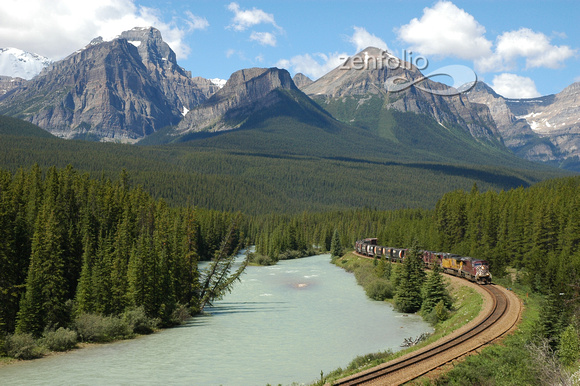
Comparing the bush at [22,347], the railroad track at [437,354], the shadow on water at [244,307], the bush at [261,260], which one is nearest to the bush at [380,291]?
the shadow on water at [244,307]

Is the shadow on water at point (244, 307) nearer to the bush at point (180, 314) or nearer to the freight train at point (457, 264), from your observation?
the bush at point (180, 314)

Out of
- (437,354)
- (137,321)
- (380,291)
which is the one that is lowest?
(137,321)

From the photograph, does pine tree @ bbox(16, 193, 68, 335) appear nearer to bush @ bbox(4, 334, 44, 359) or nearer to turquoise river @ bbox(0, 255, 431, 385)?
bush @ bbox(4, 334, 44, 359)

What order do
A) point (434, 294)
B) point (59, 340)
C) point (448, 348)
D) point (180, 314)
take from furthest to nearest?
point (180, 314) → point (434, 294) → point (59, 340) → point (448, 348)

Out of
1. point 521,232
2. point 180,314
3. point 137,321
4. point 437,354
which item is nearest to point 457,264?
point 521,232

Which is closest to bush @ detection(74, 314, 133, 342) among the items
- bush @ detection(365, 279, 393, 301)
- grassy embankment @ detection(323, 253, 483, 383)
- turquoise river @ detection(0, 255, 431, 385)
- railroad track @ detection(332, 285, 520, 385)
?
turquoise river @ detection(0, 255, 431, 385)

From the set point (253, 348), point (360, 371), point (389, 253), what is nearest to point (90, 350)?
point (253, 348)

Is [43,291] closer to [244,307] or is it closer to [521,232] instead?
[244,307]

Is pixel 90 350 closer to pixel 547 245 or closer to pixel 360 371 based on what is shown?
pixel 360 371
